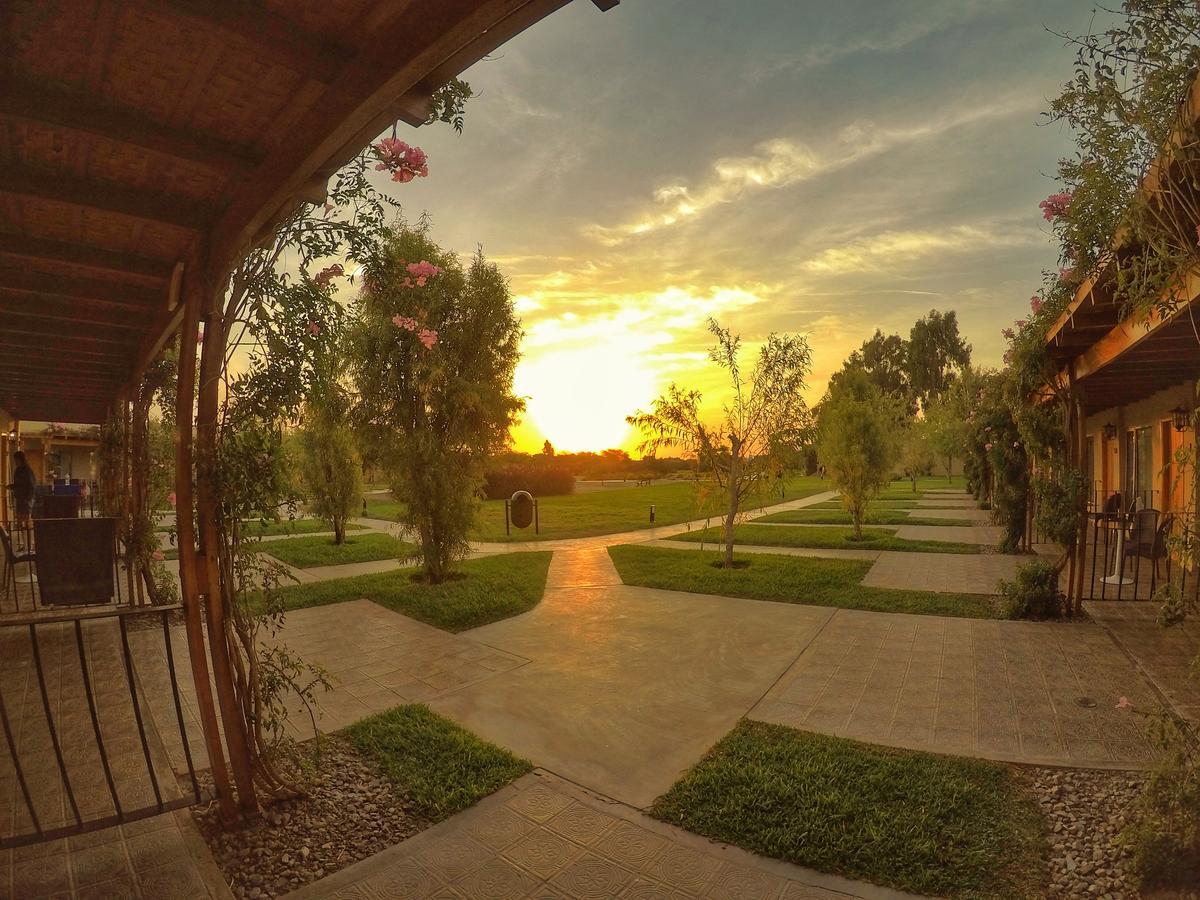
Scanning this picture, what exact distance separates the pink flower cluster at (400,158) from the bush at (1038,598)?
7.48 meters

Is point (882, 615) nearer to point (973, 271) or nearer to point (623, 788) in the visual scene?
point (623, 788)

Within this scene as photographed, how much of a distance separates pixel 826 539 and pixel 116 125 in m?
13.5

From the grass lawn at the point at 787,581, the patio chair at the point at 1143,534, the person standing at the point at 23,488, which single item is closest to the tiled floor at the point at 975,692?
the grass lawn at the point at 787,581

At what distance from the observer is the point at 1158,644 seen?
5.58m

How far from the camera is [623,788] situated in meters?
3.37

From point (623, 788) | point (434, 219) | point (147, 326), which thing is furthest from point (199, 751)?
point (434, 219)

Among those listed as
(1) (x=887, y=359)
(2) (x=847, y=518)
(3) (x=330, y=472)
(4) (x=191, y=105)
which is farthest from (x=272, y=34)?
(1) (x=887, y=359)

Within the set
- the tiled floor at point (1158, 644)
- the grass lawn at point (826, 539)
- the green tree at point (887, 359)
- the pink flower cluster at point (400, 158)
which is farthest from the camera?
the green tree at point (887, 359)

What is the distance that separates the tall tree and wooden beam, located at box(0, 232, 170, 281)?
53.8 m

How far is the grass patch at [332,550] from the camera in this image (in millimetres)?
11172

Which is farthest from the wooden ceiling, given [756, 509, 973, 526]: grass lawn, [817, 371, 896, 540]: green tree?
[756, 509, 973, 526]: grass lawn

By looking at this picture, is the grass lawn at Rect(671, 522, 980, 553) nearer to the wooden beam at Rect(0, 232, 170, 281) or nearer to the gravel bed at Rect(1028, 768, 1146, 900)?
the gravel bed at Rect(1028, 768, 1146, 900)

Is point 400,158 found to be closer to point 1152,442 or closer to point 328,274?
point 328,274

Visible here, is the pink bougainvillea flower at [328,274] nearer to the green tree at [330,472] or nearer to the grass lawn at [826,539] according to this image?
the grass lawn at [826,539]
